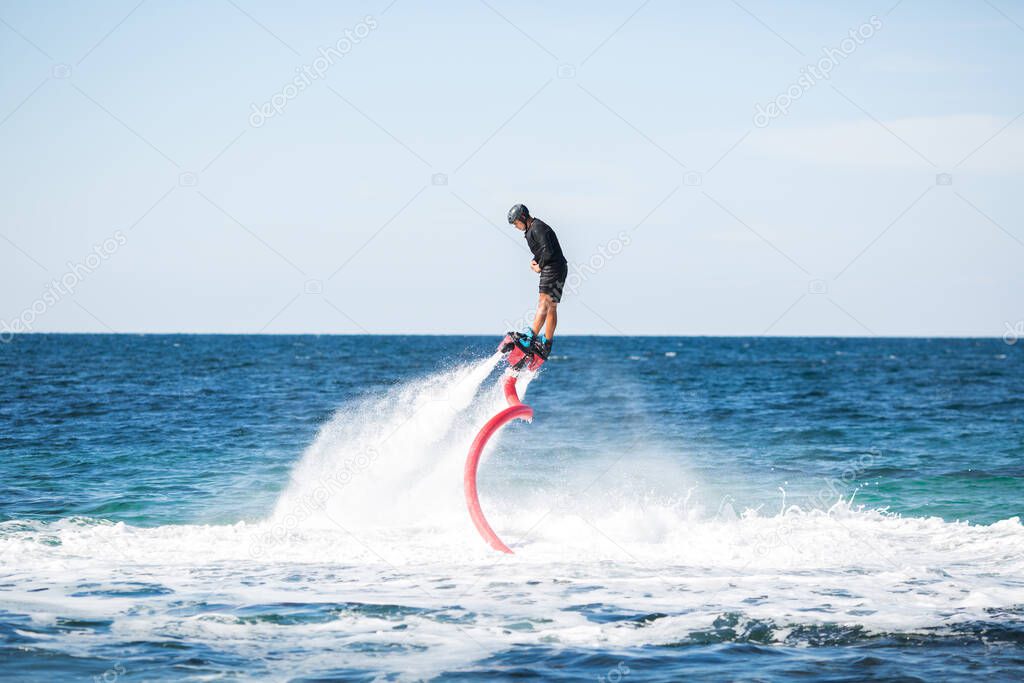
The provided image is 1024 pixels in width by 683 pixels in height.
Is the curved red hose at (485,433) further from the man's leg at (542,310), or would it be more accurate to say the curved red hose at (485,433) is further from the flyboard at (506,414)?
the man's leg at (542,310)

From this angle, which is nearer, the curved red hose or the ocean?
the ocean

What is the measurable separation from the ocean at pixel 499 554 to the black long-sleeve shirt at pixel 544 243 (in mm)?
1958

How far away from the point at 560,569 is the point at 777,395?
38145 millimetres

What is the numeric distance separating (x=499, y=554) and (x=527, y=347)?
337cm

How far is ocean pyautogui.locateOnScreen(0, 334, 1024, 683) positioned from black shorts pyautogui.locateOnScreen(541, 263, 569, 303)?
1.57 meters

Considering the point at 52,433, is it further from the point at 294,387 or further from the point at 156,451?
the point at 294,387

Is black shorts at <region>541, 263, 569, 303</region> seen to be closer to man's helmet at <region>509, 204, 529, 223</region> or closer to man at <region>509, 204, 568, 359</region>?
man at <region>509, 204, 568, 359</region>

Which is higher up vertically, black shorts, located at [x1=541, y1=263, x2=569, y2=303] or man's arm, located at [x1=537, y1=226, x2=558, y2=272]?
man's arm, located at [x1=537, y1=226, x2=558, y2=272]

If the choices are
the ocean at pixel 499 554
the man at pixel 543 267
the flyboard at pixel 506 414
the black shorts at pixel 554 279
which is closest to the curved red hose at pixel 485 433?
the flyboard at pixel 506 414

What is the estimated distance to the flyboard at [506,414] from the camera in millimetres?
14977

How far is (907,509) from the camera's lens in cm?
2002

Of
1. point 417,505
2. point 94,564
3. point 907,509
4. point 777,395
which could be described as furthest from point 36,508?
point 777,395

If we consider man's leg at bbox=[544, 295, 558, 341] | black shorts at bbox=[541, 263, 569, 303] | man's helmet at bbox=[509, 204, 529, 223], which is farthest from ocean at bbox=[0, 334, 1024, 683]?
man's helmet at bbox=[509, 204, 529, 223]

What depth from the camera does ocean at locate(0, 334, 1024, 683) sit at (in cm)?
1067
